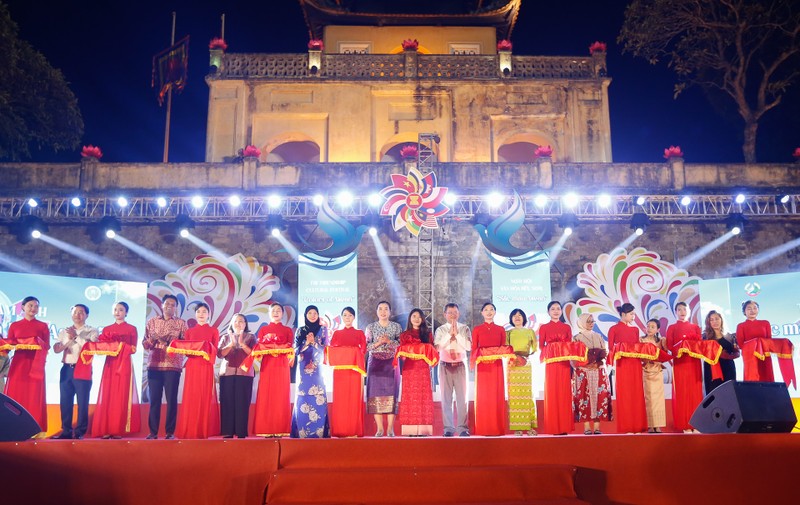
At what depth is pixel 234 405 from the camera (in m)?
5.83

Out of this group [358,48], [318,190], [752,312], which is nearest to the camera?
[752,312]

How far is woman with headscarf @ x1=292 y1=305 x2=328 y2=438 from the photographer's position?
578 centimetres

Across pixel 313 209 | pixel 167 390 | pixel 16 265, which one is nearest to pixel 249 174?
pixel 313 209

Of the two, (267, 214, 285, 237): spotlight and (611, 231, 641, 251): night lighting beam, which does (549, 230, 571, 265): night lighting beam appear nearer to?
(611, 231, 641, 251): night lighting beam

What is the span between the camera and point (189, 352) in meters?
5.73

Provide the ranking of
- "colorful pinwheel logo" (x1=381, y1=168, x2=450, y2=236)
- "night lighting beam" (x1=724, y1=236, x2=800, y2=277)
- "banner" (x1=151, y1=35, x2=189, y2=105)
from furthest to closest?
"banner" (x1=151, y1=35, x2=189, y2=105) < "night lighting beam" (x1=724, y1=236, x2=800, y2=277) < "colorful pinwheel logo" (x1=381, y1=168, x2=450, y2=236)

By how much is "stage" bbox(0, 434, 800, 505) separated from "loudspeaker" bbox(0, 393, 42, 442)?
30 cm

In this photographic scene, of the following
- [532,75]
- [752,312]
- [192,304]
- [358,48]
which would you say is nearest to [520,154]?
[532,75]

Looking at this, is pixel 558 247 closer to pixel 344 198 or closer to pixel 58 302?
pixel 344 198

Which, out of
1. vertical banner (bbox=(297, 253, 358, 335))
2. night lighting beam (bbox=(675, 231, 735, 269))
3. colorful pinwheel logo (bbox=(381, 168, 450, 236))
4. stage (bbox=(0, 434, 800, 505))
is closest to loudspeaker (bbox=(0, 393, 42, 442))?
stage (bbox=(0, 434, 800, 505))

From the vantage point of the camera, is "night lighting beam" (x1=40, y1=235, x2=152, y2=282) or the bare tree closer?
"night lighting beam" (x1=40, y1=235, x2=152, y2=282)

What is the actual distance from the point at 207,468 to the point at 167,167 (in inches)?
307

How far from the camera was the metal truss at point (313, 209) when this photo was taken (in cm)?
1015

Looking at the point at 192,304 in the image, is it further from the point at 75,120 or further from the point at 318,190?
the point at 75,120
